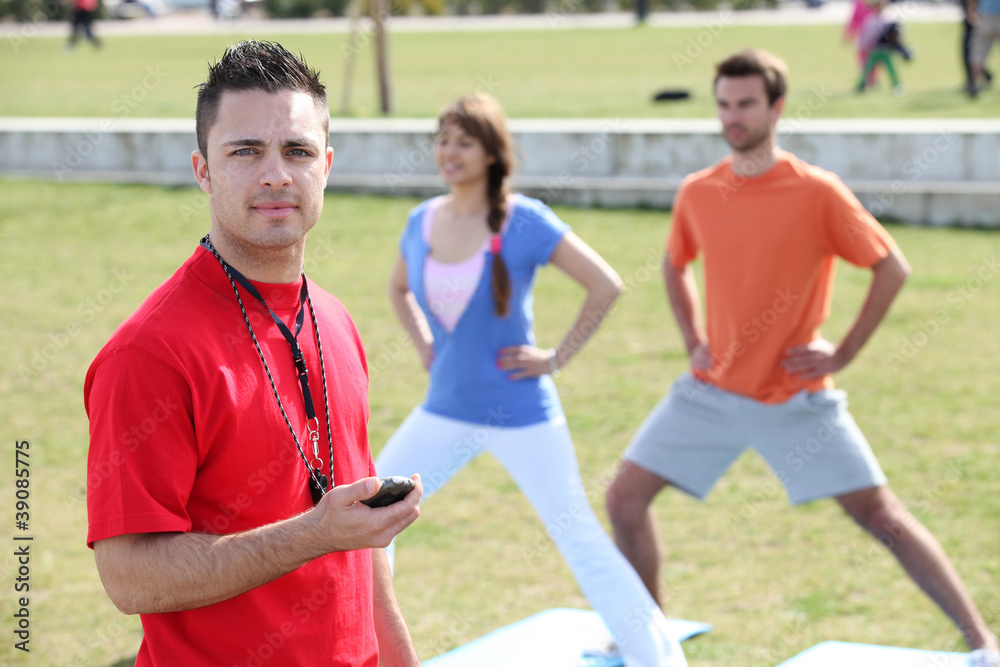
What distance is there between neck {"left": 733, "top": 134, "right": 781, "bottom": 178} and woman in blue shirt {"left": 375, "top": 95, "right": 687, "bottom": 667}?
71cm

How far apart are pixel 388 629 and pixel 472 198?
2.51 metres

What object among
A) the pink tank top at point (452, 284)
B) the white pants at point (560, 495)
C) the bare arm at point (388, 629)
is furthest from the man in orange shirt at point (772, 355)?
the bare arm at point (388, 629)

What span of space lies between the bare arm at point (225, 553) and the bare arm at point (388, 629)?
55 centimetres

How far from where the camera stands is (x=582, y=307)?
189 inches

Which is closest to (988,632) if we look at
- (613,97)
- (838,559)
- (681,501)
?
(838,559)

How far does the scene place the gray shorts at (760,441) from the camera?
4.54m

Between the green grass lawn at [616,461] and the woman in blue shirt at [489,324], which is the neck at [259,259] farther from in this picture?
the green grass lawn at [616,461]

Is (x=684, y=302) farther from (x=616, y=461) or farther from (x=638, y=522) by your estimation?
(x=616, y=461)

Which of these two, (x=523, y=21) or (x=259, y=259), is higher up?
(x=523, y=21)

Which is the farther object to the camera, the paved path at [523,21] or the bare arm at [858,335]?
the paved path at [523,21]

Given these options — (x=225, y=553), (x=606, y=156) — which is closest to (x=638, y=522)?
(x=225, y=553)

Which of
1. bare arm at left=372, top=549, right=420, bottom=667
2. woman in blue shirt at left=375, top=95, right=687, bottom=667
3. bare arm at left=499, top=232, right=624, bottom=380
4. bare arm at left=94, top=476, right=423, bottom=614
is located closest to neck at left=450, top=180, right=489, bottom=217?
woman in blue shirt at left=375, top=95, right=687, bottom=667

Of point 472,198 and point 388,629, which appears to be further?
point 472,198

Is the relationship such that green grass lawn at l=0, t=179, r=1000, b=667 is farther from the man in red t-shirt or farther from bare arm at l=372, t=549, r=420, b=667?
the man in red t-shirt
